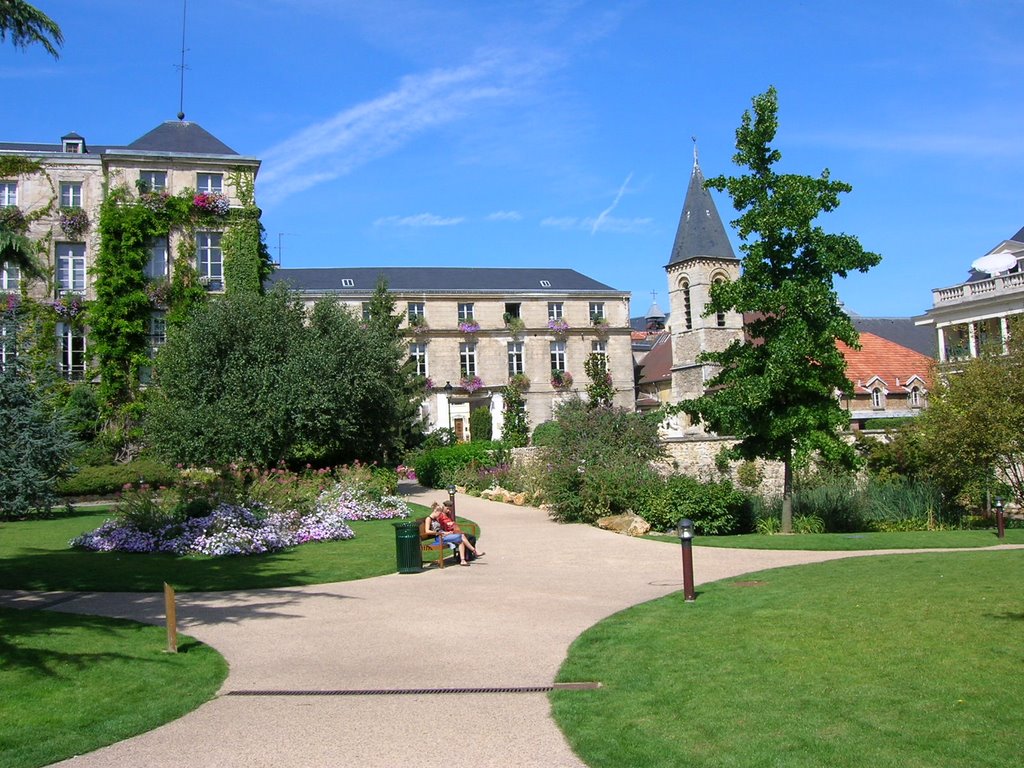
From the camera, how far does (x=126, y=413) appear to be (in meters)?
33.6

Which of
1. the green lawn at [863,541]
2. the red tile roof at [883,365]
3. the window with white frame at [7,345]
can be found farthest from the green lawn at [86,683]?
the red tile roof at [883,365]

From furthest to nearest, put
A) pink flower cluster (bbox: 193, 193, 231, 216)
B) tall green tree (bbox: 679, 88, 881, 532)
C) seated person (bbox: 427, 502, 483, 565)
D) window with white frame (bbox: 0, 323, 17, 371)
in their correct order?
pink flower cluster (bbox: 193, 193, 231, 216)
window with white frame (bbox: 0, 323, 17, 371)
tall green tree (bbox: 679, 88, 881, 532)
seated person (bbox: 427, 502, 483, 565)

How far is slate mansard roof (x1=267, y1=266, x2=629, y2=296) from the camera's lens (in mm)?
57469

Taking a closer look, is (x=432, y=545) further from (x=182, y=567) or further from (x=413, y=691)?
(x=413, y=691)

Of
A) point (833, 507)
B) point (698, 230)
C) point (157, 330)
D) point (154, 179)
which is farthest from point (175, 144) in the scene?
point (698, 230)

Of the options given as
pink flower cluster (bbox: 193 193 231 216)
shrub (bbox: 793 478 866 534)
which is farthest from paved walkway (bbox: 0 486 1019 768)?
pink flower cluster (bbox: 193 193 231 216)

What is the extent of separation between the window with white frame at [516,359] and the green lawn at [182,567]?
124ft

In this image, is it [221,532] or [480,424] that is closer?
[221,532]

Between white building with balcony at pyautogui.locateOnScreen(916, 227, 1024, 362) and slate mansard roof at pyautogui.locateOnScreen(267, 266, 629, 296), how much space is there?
19803 millimetres

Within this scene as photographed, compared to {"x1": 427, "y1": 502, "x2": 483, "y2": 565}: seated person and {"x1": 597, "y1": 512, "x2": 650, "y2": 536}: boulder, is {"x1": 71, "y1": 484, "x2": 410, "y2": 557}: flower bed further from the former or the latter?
{"x1": 597, "y1": 512, "x2": 650, "y2": 536}: boulder

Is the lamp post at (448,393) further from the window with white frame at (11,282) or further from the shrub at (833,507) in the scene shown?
the shrub at (833,507)

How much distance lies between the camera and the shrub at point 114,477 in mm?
29578

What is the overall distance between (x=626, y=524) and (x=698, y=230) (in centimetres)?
4355

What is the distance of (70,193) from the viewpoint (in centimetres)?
3612
